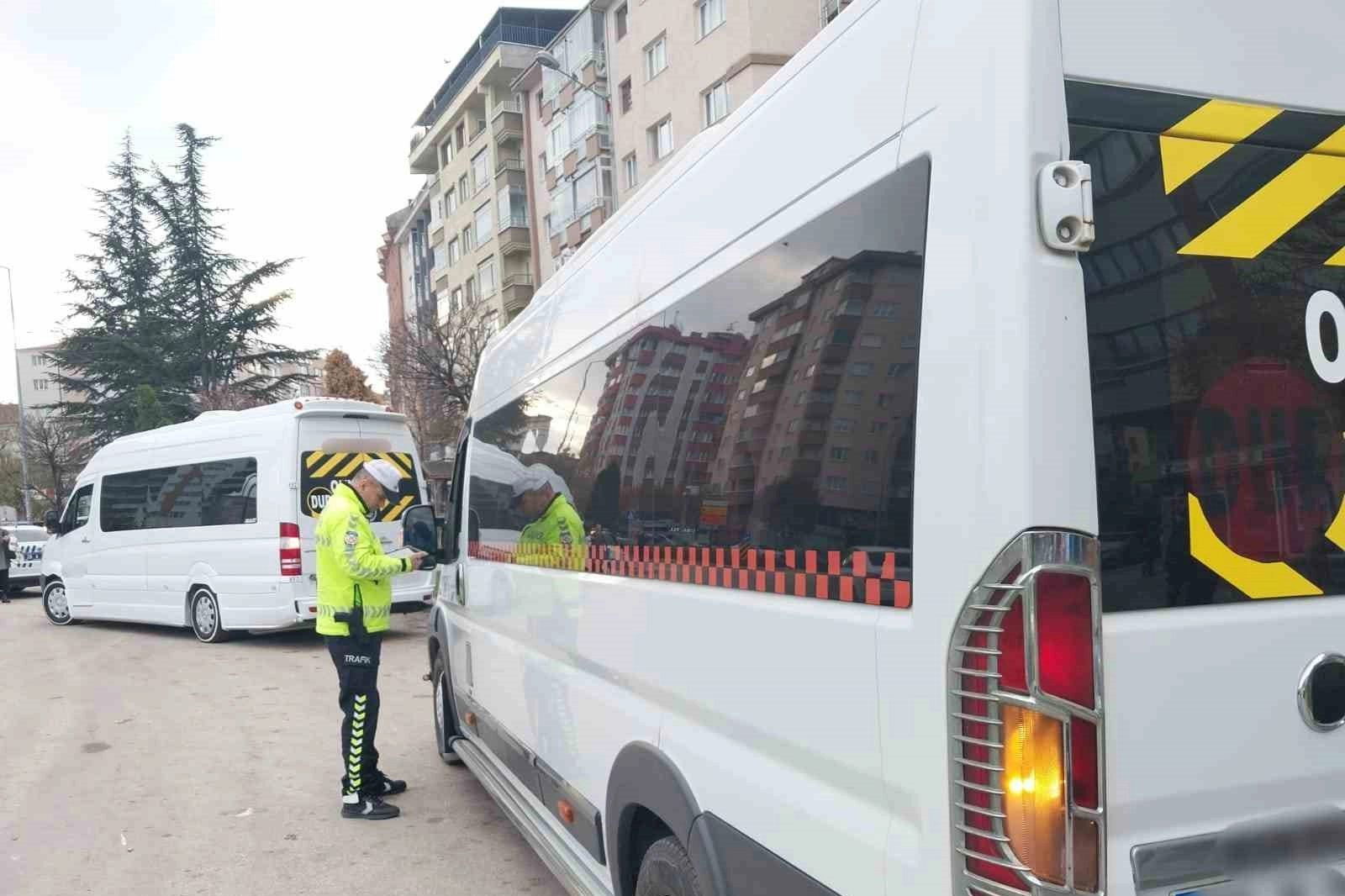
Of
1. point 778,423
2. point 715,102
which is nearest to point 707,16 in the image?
point 715,102

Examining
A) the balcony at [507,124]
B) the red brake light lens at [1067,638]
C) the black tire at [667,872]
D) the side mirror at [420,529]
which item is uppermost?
the balcony at [507,124]

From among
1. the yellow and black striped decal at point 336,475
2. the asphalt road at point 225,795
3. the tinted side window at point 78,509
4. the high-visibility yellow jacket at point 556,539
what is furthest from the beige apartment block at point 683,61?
the high-visibility yellow jacket at point 556,539

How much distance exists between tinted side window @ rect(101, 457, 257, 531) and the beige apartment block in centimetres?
1146

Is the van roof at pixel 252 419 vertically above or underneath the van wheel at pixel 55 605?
above

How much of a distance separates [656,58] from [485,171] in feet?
54.7

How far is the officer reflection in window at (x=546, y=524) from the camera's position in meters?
3.73

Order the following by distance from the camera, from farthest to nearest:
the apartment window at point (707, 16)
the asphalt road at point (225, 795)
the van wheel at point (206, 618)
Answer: the apartment window at point (707, 16)
the van wheel at point (206, 618)
the asphalt road at point (225, 795)

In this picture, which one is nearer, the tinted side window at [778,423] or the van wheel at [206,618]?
the tinted side window at [778,423]

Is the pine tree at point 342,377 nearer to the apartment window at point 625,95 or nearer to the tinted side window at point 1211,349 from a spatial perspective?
the apartment window at point 625,95

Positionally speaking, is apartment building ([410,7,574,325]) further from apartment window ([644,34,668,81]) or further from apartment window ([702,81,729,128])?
apartment window ([702,81,729,128])

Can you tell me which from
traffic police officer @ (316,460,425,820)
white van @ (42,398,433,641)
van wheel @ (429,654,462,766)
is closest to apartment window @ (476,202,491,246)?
white van @ (42,398,433,641)

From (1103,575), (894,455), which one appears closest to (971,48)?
(894,455)

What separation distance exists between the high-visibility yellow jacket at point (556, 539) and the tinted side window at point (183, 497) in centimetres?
855

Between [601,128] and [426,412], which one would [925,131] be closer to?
[426,412]
